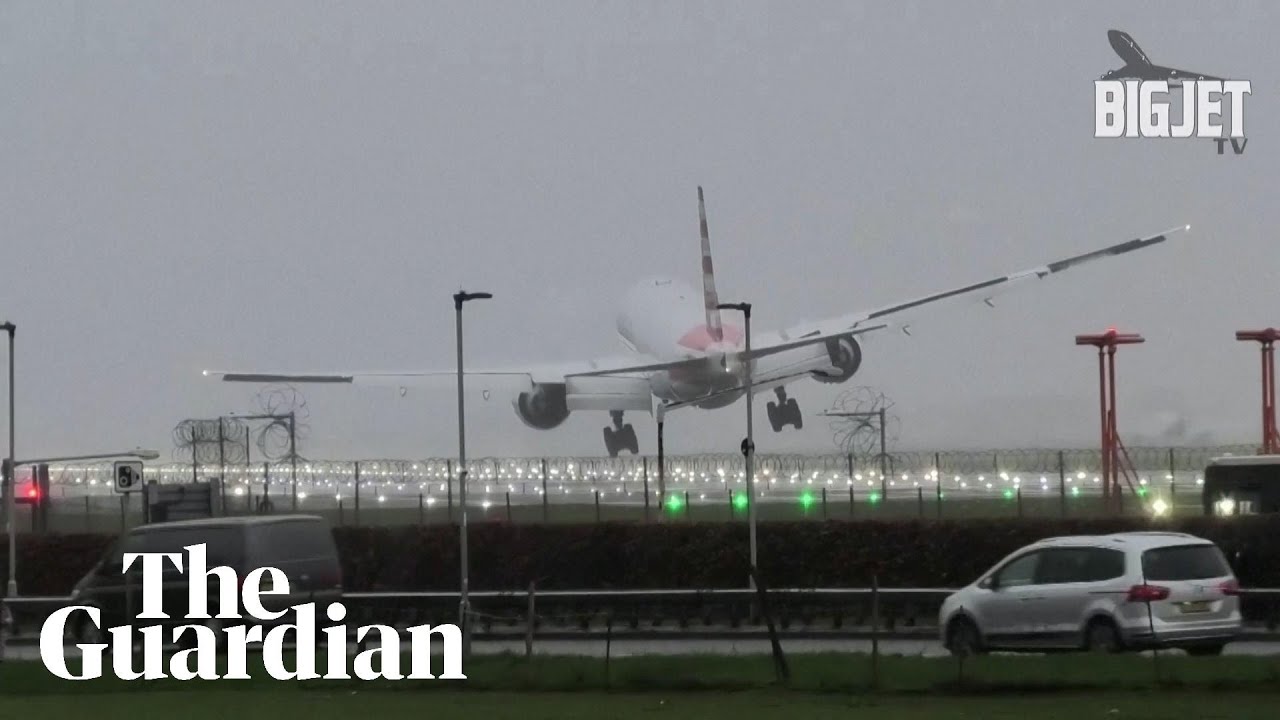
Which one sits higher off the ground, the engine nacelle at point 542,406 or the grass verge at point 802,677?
the engine nacelle at point 542,406

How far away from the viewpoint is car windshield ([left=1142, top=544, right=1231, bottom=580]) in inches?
981

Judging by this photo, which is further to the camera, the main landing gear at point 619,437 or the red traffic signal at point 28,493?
the main landing gear at point 619,437

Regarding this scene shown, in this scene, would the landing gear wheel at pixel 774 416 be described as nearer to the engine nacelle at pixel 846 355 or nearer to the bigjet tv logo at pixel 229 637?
the engine nacelle at pixel 846 355

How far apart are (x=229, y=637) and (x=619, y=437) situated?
6744 centimetres

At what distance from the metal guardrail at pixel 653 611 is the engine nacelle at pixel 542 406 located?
50.9m

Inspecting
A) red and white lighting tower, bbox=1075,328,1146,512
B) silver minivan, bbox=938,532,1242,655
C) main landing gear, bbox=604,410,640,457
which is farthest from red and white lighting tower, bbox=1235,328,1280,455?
main landing gear, bbox=604,410,640,457

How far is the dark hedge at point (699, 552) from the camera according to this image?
37781 mm

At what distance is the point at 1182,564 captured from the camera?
2508cm

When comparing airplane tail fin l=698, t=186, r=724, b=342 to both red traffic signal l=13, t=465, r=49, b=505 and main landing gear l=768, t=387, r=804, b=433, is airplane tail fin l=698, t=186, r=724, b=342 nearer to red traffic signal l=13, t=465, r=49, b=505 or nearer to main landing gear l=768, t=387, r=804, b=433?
main landing gear l=768, t=387, r=804, b=433

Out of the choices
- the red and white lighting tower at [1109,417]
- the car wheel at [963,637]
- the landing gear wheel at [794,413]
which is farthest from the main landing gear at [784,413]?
the car wheel at [963,637]

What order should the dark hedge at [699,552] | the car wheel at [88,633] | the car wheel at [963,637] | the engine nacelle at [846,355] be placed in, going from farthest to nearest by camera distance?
1. the engine nacelle at [846,355]
2. the dark hedge at [699,552]
3. the car wheel at [88,633]
4. the car wheel at [963,637]

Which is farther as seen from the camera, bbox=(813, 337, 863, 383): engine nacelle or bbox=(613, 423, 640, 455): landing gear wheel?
bbox=(613, 423, 640, 455): landing gear wheel

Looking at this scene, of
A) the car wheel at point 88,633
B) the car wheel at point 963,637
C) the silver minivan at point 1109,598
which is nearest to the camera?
the silver minivan at point 1109,598

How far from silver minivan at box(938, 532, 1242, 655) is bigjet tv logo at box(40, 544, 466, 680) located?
6878 millimetres
